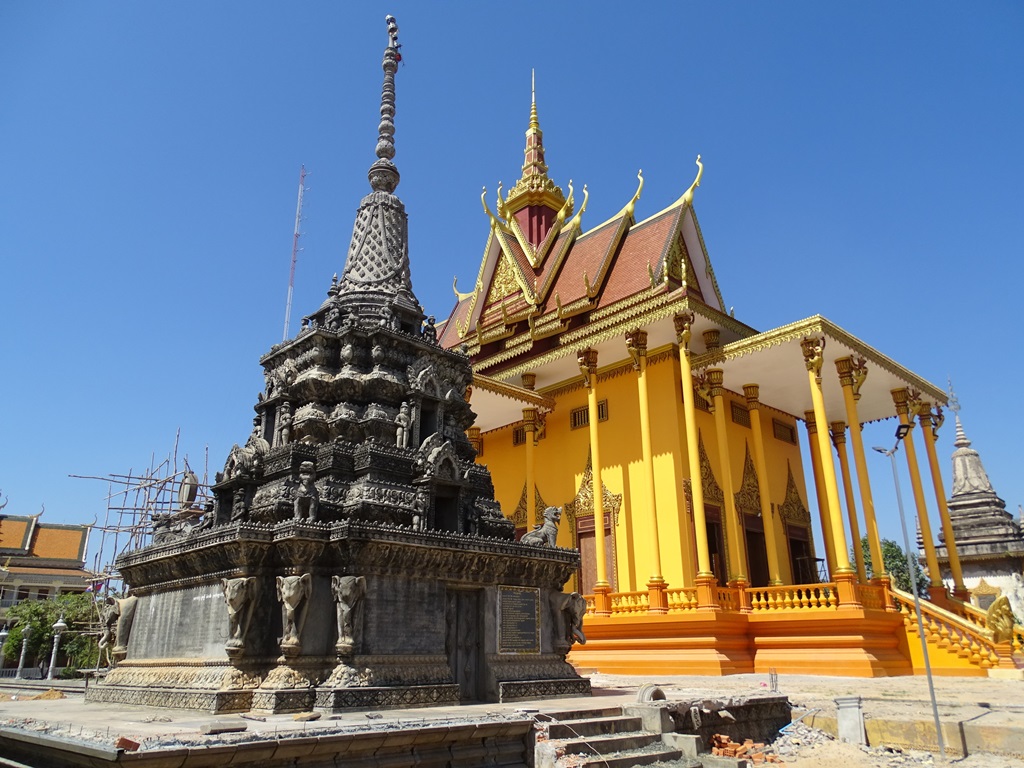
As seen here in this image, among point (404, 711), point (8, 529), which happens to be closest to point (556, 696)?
point (404, 711)

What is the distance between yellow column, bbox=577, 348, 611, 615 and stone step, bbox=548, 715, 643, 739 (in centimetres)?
935

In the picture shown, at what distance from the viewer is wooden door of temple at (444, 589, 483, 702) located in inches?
334

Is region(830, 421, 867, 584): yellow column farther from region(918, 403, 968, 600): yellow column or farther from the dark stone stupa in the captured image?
the dark stone stupa

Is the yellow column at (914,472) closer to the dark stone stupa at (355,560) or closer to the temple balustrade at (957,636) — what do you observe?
the temple balustrade at (957,636)

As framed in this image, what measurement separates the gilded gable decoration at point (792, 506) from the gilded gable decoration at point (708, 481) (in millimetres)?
2919

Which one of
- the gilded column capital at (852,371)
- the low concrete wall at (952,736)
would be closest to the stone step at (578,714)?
the low concrete wall at (952,736)

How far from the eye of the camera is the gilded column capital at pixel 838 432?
20938mm

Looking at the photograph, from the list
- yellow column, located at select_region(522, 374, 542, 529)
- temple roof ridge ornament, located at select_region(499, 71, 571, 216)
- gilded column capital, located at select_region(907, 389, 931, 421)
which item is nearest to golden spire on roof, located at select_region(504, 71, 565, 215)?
temple roof ridge ornament, located at select_region(499, 71, 571, 216)

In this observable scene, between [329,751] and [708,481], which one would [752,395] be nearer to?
[708,481]

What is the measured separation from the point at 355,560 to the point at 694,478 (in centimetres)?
1013

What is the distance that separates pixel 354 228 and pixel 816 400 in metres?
9.58

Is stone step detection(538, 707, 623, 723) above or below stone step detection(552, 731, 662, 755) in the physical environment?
above

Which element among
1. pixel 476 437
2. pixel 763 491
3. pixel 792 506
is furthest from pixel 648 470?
pixel 476 437

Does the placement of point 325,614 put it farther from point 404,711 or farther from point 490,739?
point 490,739
